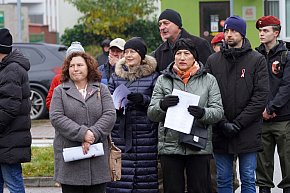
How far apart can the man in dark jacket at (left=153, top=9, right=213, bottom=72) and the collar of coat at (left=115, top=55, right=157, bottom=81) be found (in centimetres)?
35

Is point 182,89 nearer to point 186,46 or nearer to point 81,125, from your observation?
point 186,46

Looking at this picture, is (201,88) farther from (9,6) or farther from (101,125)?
(9,6)

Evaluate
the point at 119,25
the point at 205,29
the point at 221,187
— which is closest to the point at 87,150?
the point at 221,187

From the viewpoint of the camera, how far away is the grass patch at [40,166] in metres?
11.7

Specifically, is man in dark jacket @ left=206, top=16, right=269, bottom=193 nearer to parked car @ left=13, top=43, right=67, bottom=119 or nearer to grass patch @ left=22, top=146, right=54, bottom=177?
grass patch @ left=22, top=146, right=54, bottom=177

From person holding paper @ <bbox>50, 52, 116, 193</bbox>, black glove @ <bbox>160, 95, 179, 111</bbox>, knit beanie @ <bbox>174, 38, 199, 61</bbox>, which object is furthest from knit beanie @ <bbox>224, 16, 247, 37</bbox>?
person holding paper @ <bbox>50, 52, 116, 193</bbox>

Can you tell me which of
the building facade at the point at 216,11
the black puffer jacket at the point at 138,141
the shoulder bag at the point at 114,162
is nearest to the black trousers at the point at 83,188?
the shoulder bag at the point at 114,162

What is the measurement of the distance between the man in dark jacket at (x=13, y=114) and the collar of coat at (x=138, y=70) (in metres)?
1.05

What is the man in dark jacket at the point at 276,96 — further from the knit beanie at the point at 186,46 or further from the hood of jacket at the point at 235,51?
the knit beanie at the point at 186,46

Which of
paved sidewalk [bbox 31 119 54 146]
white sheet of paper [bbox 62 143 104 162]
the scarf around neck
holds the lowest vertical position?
paved sidewalk [bbox 31 119 54 146]

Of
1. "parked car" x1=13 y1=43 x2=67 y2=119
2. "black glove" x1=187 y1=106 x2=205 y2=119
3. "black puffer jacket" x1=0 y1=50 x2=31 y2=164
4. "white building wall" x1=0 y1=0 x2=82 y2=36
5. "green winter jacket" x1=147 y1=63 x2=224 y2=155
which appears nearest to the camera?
"black glove" x1=187 y1=106 x2=205 y2=119

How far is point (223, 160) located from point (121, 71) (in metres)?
1.50

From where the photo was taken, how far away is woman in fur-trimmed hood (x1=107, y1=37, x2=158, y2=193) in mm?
8617

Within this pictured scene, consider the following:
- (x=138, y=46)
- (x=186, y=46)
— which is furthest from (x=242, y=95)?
(x=138, y=46)
